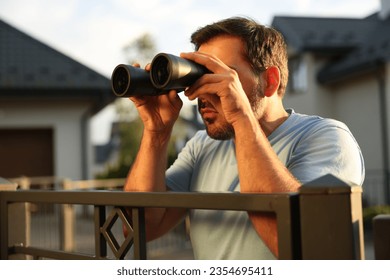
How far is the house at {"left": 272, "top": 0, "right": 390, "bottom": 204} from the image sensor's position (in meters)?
11.4

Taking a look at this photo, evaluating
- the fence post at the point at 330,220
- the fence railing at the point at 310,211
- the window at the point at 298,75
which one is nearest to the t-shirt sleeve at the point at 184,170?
the fence railing at the point at 310,211

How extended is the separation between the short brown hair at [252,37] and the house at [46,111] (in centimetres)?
918

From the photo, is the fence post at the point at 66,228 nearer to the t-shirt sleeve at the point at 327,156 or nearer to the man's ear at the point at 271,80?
the man's ear at the point at 271,80

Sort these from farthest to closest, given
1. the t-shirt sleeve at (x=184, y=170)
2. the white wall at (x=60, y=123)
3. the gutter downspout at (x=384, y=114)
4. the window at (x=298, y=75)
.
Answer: the window at (x=298, y=75) → the gutter downspout at (x=384, y=114) → the white wall at (x=60, y=123) → the t-shirt sleeve at (x=184, y=170)

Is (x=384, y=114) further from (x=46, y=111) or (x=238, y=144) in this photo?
(x=238, y=144)

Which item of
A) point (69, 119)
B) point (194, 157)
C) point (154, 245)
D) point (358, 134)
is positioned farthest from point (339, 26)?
point (194, 157)

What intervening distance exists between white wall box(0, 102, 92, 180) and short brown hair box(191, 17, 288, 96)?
9.38 metres

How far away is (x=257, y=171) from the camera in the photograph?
52.6 inches

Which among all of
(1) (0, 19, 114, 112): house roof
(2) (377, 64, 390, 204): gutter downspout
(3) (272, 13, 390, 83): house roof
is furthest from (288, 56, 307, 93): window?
(1) (0, 19, 114, 112): house roof

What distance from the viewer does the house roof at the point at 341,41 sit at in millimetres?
11828

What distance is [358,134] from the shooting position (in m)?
12.5

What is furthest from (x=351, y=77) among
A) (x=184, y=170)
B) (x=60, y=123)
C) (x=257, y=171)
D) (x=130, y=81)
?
(x=257, y=171)
